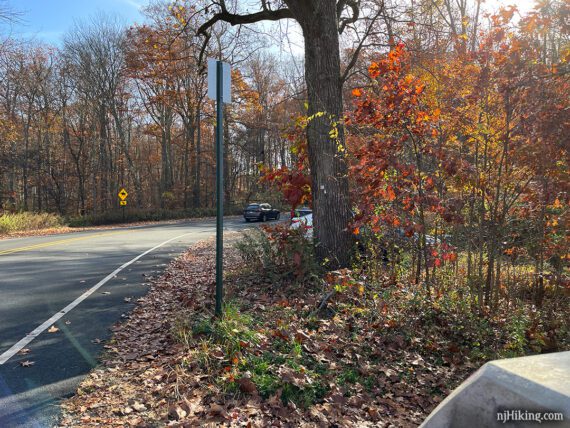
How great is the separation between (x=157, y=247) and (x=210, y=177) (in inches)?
1184

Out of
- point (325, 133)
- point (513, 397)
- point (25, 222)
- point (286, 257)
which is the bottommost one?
point (286, 257)

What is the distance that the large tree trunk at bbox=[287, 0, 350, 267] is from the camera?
708cm

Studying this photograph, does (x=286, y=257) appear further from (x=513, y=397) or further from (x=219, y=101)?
(x=513, y=397)

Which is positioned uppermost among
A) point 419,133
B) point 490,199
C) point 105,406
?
point 419,133

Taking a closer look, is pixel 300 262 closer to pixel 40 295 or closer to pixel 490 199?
pixel 490 199

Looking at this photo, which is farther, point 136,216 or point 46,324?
point 136,216

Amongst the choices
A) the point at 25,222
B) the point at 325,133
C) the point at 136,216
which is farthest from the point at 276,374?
the point at 136,216

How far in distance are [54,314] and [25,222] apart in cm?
2106

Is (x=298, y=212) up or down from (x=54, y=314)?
up

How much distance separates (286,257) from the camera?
7.38 m

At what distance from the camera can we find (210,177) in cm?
4366

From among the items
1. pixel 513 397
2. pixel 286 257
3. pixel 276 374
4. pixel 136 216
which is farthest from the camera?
pixel 136 216

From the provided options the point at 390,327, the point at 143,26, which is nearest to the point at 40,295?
the point at 390,327

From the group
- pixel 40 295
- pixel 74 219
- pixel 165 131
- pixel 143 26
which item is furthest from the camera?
pixel 165 131
